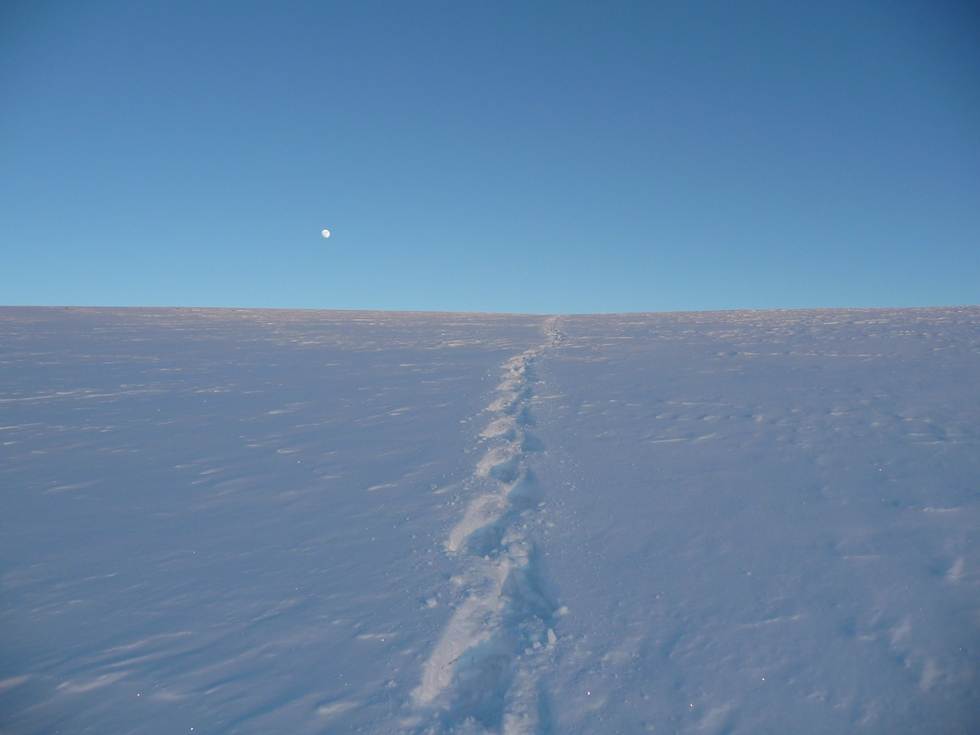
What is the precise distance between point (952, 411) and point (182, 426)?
6090 millimetres

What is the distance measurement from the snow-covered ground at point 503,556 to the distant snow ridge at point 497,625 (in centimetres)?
1

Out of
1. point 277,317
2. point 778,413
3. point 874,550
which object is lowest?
point 874,550

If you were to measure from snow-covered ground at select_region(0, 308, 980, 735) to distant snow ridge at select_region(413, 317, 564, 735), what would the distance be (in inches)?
0.5

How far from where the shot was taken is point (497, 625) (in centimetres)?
240

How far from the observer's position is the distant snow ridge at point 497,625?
6.65 ft

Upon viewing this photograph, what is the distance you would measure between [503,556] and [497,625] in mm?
471

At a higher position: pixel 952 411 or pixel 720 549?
pixel 952 411

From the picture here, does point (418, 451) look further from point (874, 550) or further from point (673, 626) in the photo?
point (874, 550)

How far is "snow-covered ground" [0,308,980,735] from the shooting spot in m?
2.03

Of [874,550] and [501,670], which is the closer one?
[501,670]

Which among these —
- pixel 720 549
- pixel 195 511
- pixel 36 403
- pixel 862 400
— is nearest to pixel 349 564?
pixel 195 511

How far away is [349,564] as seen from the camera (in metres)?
2.80

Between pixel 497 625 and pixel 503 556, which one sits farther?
pixel 503 556

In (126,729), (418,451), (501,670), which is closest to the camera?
(126,729)
